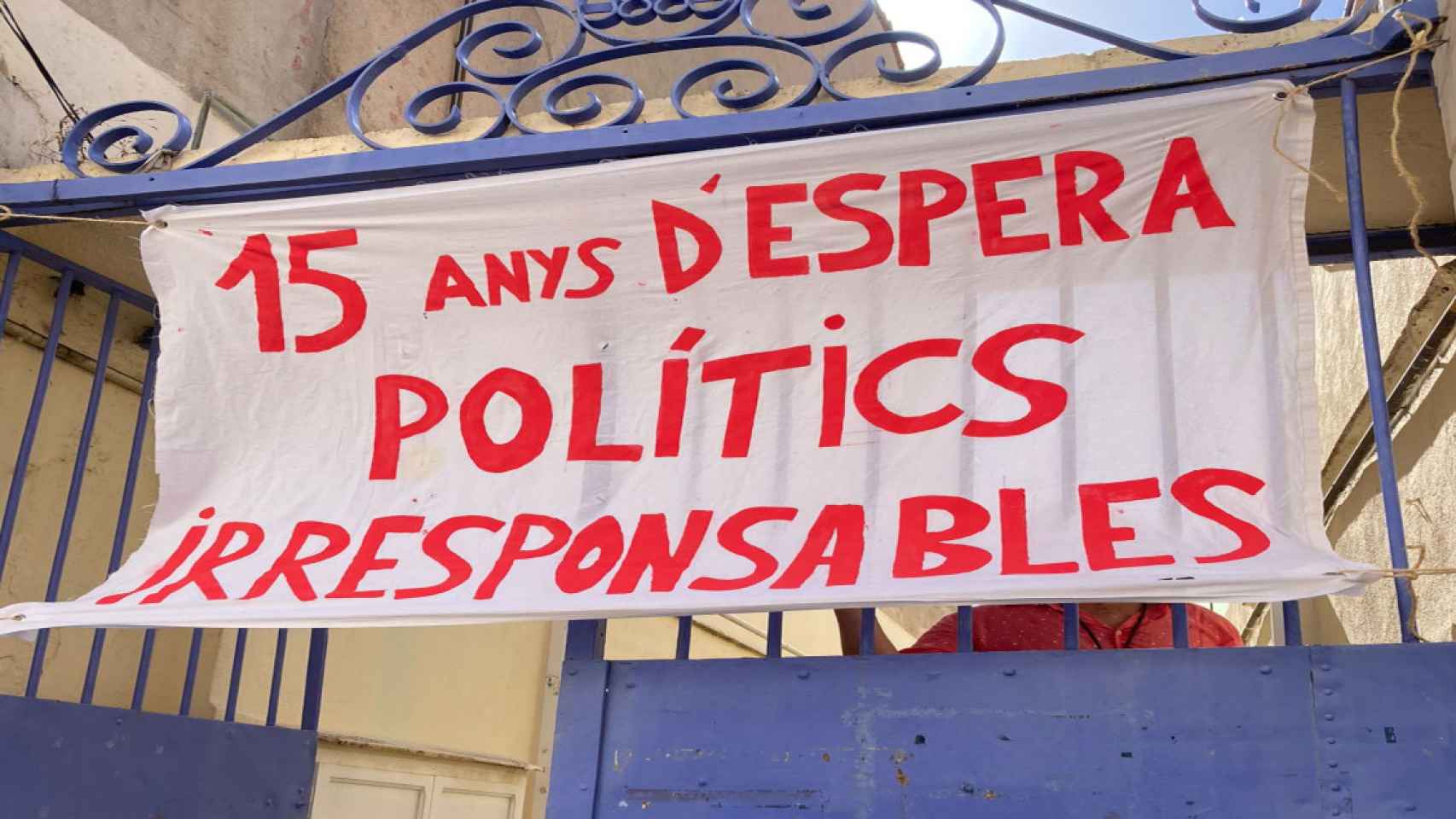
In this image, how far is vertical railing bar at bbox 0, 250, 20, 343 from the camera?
3.48 m

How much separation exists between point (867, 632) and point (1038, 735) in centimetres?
38

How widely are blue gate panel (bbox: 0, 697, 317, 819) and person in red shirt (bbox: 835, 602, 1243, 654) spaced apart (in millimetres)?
1815

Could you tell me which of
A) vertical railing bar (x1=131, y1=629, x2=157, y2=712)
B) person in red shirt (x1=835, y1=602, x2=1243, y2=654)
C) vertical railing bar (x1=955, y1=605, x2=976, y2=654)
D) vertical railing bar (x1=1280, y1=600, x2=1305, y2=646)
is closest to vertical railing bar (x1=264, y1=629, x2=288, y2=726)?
vertical railing bar (x1=131, y1=629, x2=157, y2=712)

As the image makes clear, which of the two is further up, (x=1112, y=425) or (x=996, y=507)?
(x=1112, y=425)

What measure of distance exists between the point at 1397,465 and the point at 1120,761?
2.53 metres

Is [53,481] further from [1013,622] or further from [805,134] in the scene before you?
[1013,622]

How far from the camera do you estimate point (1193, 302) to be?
253 centimetres

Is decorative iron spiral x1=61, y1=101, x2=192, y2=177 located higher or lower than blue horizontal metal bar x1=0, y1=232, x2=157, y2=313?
higher

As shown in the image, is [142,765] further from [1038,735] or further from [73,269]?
[1038,735]

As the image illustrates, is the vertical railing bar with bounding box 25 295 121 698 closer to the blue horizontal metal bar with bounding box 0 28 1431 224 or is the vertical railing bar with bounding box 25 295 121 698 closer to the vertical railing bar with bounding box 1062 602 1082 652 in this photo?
the blue horizontal metal bar with bounding box 0 28 1431 224

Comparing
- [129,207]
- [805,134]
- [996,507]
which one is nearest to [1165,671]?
[996,507]

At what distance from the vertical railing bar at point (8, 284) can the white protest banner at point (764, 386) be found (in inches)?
22.8

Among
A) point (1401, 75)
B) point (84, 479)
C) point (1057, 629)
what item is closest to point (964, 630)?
point (1057, 629)

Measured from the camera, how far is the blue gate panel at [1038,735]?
6.98 ft
